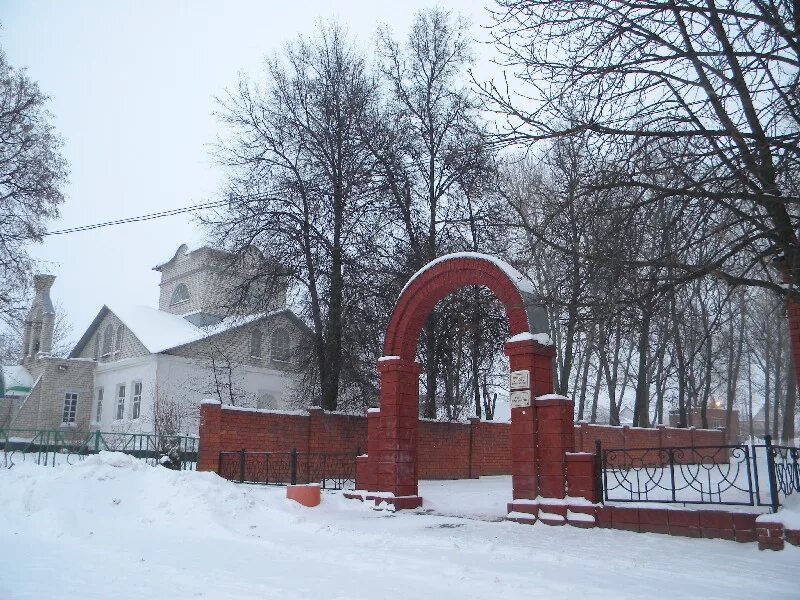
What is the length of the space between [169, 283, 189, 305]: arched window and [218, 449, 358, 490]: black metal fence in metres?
22.2

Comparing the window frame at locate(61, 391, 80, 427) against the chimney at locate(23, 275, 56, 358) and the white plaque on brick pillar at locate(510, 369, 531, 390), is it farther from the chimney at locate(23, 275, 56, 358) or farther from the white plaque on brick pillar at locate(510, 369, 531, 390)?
the white plaque on brick pillar at locate(510, 369, 531, 390)

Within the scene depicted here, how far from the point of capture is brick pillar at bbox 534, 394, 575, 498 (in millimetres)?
10680

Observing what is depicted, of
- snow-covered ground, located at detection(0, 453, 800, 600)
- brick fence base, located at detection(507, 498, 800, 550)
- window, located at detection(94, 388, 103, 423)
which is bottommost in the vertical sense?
snow-covered ground, located at detection(0, 453, 800, 600)

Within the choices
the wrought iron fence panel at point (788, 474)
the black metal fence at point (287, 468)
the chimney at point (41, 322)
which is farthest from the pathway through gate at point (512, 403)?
the chimney at point (41, 322)

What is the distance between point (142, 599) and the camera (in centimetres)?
544

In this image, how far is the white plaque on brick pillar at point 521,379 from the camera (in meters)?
11.2

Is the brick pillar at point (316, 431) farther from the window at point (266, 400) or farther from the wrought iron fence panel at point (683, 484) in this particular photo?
the window at point (266, 400)

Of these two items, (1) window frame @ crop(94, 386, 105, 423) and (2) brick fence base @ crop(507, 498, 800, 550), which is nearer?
(2) brick fence base @ crop(507, 498, 800, 550)

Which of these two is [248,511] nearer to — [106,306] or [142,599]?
[142,599]

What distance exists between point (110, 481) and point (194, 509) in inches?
65.0

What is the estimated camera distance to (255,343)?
108 feet

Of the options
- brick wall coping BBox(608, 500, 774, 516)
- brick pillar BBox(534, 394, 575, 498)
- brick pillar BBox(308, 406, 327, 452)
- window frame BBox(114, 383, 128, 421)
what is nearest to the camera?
brick wall coping BBox(608, 500, 774, 516)

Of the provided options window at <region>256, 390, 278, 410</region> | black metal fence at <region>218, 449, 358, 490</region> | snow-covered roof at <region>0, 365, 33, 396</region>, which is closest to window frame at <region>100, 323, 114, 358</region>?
snow-covered roof at <region>0, 365, 33, 396</region>

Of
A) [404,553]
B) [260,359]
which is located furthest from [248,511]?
[260,359]
